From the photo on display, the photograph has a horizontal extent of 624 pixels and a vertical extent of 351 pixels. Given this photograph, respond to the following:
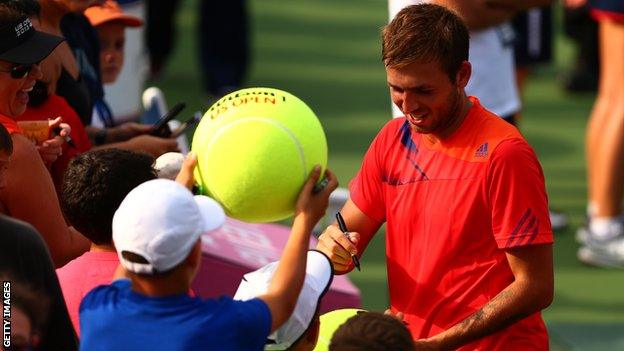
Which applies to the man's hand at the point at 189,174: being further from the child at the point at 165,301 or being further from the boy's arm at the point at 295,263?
the boy's arm at the point at 295,263

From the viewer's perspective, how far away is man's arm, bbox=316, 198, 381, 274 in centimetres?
406

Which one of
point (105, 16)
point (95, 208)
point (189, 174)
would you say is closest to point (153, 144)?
point (105, 16)

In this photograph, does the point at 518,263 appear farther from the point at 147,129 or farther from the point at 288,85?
the point at 288,85

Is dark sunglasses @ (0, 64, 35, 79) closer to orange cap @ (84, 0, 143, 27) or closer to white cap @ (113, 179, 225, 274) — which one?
white cap @ (113, 179, 225, 274)

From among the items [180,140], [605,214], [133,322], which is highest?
[133,322]

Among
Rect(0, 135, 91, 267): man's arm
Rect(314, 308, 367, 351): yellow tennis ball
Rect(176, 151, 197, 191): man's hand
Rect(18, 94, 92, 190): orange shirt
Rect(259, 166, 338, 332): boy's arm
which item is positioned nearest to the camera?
Rect(259, 166, 338, 332): boy's arm

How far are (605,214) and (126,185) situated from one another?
4.45 m

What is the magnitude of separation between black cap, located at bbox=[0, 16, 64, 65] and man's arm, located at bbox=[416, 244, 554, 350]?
1.60m

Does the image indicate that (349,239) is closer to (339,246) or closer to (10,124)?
(339,246)

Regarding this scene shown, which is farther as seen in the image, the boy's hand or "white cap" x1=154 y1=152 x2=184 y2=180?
"white cap" x1=154 y1=152 x2=184 y2=180

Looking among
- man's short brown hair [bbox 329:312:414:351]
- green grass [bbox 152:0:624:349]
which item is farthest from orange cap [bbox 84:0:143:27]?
man's short brown hair [bbox 329:312:414:351]

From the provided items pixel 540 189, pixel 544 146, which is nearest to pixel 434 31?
pixel 540 189

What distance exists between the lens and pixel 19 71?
4406mm

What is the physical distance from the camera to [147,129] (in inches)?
213
